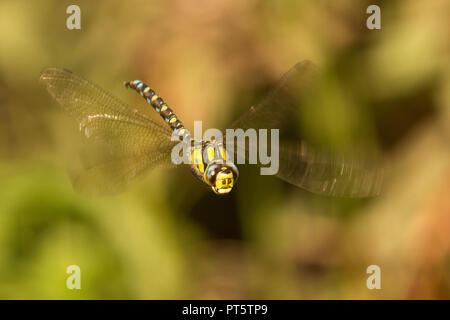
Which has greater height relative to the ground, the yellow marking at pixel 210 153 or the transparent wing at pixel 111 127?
the transparent wing at pixel 111 127

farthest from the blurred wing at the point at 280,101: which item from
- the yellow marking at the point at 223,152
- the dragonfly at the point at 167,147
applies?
the yellow marking at the point at 223,152

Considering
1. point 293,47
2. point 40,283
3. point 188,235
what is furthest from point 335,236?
point 40,283

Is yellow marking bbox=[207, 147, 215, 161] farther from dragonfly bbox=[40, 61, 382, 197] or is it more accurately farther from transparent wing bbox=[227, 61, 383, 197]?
transparent wing bbox=[227, 61, 383, 197]

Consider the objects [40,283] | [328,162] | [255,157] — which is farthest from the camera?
[40,283]

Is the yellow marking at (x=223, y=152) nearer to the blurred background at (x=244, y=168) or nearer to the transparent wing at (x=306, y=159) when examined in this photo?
the transparent wing at (x=306, y=159)

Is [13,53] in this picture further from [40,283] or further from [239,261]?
[239,261]

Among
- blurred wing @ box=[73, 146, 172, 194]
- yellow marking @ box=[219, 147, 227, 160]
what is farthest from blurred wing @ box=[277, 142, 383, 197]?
blurred wing @ box=[73, 146, 172, 194]

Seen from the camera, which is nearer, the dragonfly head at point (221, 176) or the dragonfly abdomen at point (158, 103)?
the dragonfly head at point (221, 176)

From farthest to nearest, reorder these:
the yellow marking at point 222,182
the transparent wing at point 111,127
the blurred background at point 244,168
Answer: the blurred background at point 244,168 < the transparent wing at point 111,127 < the yellow marking at point 222,182
